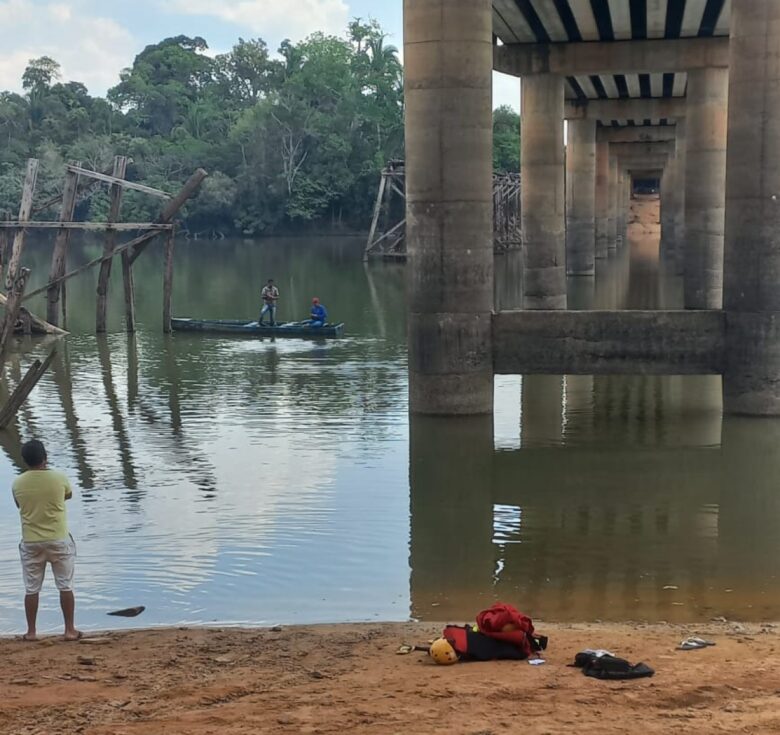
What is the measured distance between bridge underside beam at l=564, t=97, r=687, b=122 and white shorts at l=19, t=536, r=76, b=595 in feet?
154

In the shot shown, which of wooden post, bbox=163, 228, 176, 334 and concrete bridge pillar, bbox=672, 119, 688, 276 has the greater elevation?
concrete bridge pillar, bbox=672, 119, 688, 276

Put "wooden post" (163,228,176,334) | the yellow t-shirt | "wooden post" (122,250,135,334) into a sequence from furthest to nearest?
"wooden post" (122,250,135,334), "wooden post" (163,228,176,334), the yellow t-shirt

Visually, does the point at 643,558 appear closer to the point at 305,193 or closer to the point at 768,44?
the point at 768,44

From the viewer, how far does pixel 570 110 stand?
54.5 meters

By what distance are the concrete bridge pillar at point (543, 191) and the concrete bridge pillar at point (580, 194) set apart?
18214 mm

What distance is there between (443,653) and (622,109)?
49.0 meters

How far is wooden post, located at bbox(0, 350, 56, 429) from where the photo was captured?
18.6 meters

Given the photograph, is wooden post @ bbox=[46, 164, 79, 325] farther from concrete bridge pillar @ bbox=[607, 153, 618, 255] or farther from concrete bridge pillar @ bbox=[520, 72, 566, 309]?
concrete bridge pillar @ bbox=[607, 153, 618, 255]

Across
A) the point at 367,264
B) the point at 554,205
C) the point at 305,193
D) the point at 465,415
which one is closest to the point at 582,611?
the point at 465,415

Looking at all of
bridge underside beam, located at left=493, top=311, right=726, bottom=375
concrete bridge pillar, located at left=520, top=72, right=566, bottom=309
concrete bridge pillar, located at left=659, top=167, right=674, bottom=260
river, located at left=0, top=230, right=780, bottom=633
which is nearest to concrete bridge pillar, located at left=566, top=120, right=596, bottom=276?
concrete bridge pillar, located at left=659, top=167, right=674, bottom=260

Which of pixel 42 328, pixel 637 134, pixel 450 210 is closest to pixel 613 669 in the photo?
pixel 450 210

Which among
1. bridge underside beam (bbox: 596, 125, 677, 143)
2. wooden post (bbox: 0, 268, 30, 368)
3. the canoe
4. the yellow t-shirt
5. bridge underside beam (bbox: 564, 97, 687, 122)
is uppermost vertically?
bridge underside beam (bbox: 596, 125, 677, 143)

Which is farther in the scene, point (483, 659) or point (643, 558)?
point (643, 558)

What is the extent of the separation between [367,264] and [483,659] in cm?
5550
